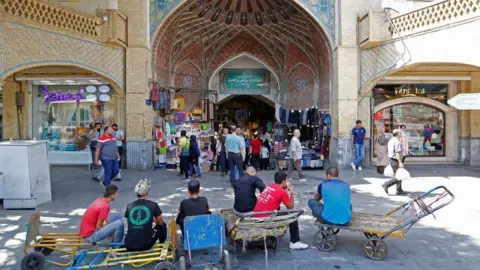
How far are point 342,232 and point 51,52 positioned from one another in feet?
26.8

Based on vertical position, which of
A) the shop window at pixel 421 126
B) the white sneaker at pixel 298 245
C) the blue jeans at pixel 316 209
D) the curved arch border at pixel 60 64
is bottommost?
the white sneaker at pixel 298 245

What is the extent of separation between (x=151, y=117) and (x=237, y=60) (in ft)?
23.1

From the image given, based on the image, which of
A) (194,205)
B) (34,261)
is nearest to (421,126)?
(194,205)

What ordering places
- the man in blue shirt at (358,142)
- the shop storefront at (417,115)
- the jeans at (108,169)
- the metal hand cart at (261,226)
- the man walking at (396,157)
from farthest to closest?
1. the shop storefront at (417,115)
2. the man in blue shirt at (358,142)
3. the jeans at (108,169)
4. the man walking at (396,157)
5. the metal hand cart at (261,226)

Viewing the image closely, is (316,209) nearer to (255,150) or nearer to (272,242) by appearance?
(272,242)

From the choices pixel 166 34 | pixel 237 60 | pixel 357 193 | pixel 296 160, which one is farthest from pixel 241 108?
pixel 357 193

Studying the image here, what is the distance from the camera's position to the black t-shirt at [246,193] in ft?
15.4

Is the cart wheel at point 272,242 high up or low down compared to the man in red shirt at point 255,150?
down

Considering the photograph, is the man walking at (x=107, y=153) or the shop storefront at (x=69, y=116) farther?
the shop storefront at (x=69, y=116)

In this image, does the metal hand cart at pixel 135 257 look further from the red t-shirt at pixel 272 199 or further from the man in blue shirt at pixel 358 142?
the man in blue shirt at pixel 358 142

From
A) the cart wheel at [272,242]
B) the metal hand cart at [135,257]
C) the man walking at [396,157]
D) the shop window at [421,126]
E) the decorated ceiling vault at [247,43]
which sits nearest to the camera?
the metal hand cart at [135,257]

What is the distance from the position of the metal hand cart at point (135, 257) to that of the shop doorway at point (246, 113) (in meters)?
18.1

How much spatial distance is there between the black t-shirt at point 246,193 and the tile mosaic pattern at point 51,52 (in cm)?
650

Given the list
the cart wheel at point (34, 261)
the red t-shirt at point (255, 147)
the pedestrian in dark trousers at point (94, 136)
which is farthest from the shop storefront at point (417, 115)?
the cart wheel at point (34, 261)
